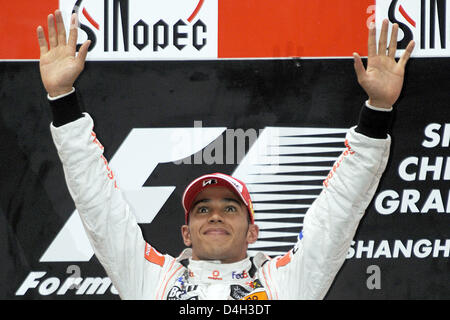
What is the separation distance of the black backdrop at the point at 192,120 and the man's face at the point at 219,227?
1.29 feet

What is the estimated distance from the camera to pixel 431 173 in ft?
8.39

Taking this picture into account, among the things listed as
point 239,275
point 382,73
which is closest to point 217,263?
point 239,275

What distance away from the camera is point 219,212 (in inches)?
86.4

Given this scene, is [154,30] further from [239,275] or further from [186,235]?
[239,275]

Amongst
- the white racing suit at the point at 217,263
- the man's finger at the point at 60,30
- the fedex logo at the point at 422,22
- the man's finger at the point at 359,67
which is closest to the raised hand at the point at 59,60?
the man's finger at the point at 60,30

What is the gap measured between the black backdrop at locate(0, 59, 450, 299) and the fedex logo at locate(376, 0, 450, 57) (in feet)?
0.17

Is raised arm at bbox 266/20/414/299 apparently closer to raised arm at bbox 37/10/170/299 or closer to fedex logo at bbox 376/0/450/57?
raised arm at bbox 37/10/170/299

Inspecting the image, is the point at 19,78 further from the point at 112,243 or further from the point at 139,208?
the point at 112,243

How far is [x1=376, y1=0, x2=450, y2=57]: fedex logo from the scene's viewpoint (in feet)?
8.37

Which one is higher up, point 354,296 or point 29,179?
point 29,179

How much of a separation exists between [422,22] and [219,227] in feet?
3.57

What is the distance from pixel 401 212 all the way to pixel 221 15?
97cm

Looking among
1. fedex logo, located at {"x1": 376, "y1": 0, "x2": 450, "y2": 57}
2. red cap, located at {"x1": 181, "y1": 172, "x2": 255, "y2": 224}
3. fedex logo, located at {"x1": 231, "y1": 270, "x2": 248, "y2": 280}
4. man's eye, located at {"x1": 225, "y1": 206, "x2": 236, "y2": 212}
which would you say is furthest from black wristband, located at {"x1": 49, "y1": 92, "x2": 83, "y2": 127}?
fedex logo, located at {"x1": 376, "y1": 0, "x2": 450, "y2": 57}
